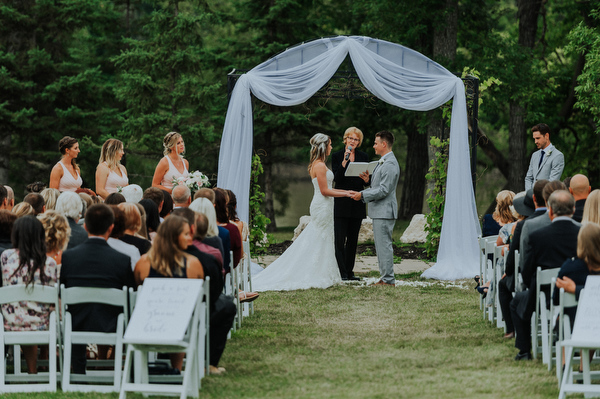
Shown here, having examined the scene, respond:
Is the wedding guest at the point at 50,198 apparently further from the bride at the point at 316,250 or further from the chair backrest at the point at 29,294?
the bride at the point at 316,250

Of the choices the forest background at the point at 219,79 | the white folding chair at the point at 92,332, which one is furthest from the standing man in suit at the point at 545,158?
the forest background at the point at 219,79

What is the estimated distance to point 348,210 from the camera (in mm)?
9953

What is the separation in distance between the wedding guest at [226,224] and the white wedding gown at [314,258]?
257cm

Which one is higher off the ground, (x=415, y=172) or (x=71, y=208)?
(x=415, y=172)

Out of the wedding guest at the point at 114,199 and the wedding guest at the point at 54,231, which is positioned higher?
the wedding guest at the point at 114,199

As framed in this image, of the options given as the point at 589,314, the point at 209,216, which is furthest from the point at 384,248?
the point at 589,314

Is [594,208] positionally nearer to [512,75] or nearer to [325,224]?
[325,224]

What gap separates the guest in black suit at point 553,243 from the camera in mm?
5523

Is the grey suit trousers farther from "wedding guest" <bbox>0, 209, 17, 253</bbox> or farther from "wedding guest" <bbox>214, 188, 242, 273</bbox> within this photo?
"wedding guest" <bbox>0, 209, 17, 253</bbox>

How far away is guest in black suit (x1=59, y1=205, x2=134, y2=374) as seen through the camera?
513 cm

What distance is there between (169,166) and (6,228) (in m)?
3.69

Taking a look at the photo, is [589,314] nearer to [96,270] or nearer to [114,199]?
[96,270]

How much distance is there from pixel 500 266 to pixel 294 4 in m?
13.9

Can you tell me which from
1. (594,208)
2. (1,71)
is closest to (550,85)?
(1,71)
